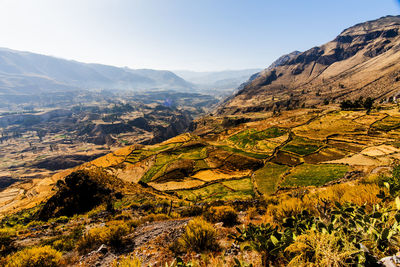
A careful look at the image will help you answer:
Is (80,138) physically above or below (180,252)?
below

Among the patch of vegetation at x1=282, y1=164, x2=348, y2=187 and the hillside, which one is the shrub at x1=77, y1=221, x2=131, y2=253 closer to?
the hillside

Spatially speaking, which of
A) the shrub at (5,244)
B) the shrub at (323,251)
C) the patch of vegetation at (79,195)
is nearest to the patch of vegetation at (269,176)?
the patch of vegetation at (79,195)

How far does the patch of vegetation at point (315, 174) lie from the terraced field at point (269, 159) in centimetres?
9

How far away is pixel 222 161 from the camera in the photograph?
40.8 m

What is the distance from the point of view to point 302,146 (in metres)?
41.5

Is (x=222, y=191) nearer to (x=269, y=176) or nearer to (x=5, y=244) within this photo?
(x=269, y=176)

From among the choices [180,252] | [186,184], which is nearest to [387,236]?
[180,252]

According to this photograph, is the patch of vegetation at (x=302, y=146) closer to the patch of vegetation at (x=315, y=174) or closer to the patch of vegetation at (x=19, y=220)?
the patch of vegetation at (x=315, y=174)

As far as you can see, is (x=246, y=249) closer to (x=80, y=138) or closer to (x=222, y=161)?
(x=222, y=161)

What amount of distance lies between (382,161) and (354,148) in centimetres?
989

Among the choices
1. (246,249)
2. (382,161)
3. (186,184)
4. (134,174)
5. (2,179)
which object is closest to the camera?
(246,249)

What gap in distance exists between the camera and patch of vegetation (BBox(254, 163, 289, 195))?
2612 cm

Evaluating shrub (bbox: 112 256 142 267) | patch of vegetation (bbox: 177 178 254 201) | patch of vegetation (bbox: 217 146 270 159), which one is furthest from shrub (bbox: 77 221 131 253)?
patch of vegetation (bbox: 217 146 270 159)

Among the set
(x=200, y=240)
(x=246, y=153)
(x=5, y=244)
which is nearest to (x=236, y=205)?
(x=200, y=240)
